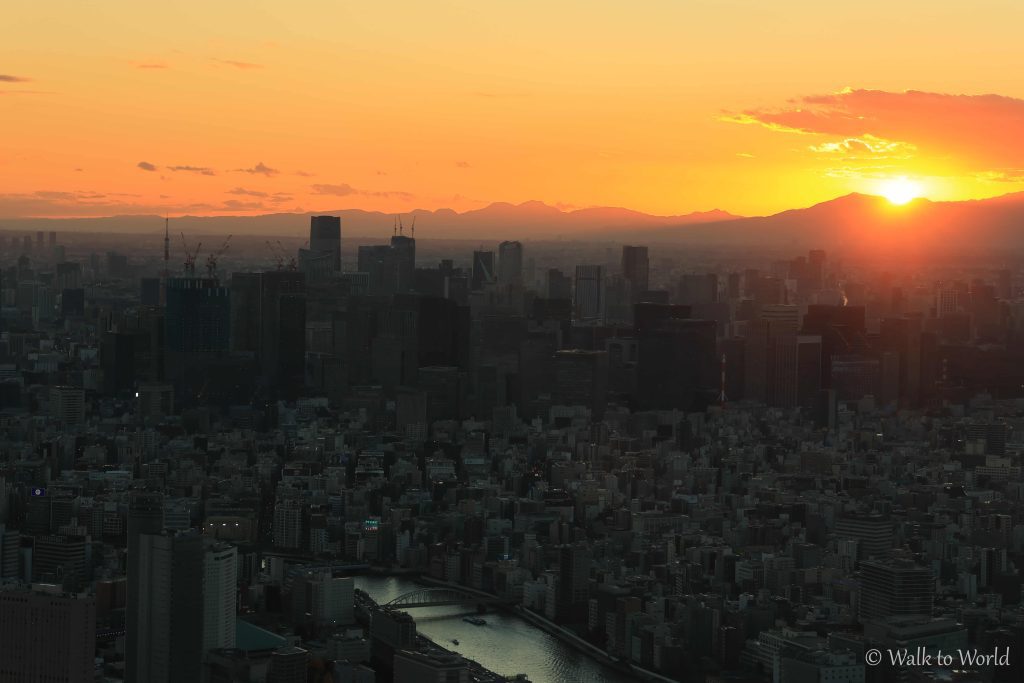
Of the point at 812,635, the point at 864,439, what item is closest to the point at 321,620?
the point at 812,635

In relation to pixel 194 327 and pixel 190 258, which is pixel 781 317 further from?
pixel 190 258

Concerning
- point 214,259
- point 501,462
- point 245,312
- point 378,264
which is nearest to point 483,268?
point 378,264

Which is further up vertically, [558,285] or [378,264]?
[378,264]

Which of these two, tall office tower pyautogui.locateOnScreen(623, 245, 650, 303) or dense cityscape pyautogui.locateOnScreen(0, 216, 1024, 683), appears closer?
dense cityscape pyautogui.locateOnScreen(0, 216, 1024, 683)

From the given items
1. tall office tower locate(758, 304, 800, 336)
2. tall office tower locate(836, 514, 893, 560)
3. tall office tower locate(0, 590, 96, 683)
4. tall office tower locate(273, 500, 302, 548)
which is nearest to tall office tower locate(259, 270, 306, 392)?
tall office tower locate(758, 304, 800, 336)

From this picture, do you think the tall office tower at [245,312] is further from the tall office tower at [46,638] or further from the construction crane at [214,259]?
the tall office tower at [46,638]

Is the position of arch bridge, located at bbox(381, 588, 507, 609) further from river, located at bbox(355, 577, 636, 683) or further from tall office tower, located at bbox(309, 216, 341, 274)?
tall office tower, located at bbox(309, 216, 341, 274)
